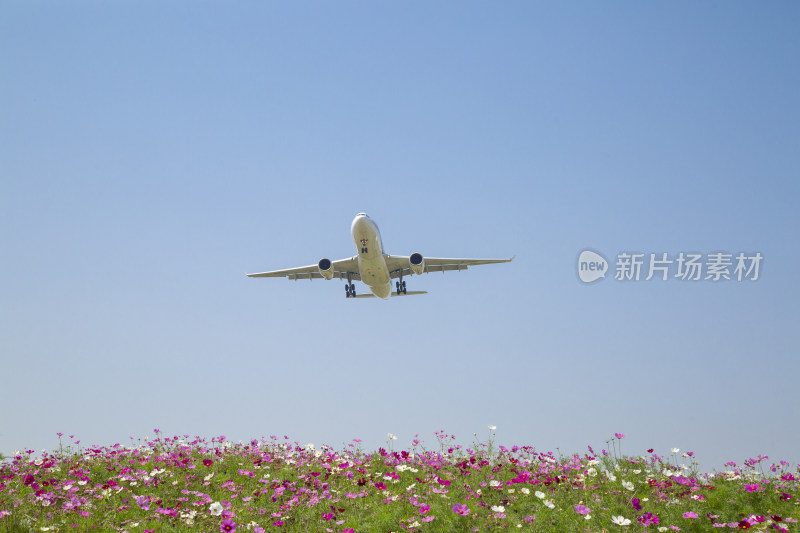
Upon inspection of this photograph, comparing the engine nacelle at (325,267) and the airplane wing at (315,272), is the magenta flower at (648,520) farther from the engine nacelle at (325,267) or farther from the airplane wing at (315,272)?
the airplane wing at (315,272)

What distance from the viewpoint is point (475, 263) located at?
135 feet

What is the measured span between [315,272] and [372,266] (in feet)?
26.4

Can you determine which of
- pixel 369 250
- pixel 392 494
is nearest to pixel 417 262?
pixel 369 250

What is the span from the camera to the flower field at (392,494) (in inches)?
363

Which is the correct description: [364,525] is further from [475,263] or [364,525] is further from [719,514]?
[475,263]

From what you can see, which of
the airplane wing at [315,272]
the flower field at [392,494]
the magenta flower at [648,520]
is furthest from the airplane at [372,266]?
the magenta flower at [648,520]

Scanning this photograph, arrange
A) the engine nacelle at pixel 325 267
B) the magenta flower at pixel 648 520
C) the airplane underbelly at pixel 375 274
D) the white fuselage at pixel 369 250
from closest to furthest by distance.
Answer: the magenta flower at pixel 648 520 → the white fuselage at pixel 369 250 → the airplane underbelly at pixel 375 274 → the engine nacelle at pixel 325 267

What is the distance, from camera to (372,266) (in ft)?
116

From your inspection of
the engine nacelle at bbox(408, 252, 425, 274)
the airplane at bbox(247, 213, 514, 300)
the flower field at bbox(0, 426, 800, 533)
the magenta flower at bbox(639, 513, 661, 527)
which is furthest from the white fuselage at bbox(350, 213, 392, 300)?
the magenta flower at bbox(639, 513, 661, 527)

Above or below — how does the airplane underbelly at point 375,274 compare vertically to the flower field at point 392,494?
above

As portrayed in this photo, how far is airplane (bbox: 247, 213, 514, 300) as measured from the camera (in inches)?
1339

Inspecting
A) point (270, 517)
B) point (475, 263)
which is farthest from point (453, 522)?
point (475, 263)

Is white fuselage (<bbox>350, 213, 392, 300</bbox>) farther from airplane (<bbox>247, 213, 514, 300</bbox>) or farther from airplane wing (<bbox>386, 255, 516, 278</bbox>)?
airplane wing (<bbox>386, 255, 516, 278</bbox>)

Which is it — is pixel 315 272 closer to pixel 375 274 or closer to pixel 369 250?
pixel 375 274
